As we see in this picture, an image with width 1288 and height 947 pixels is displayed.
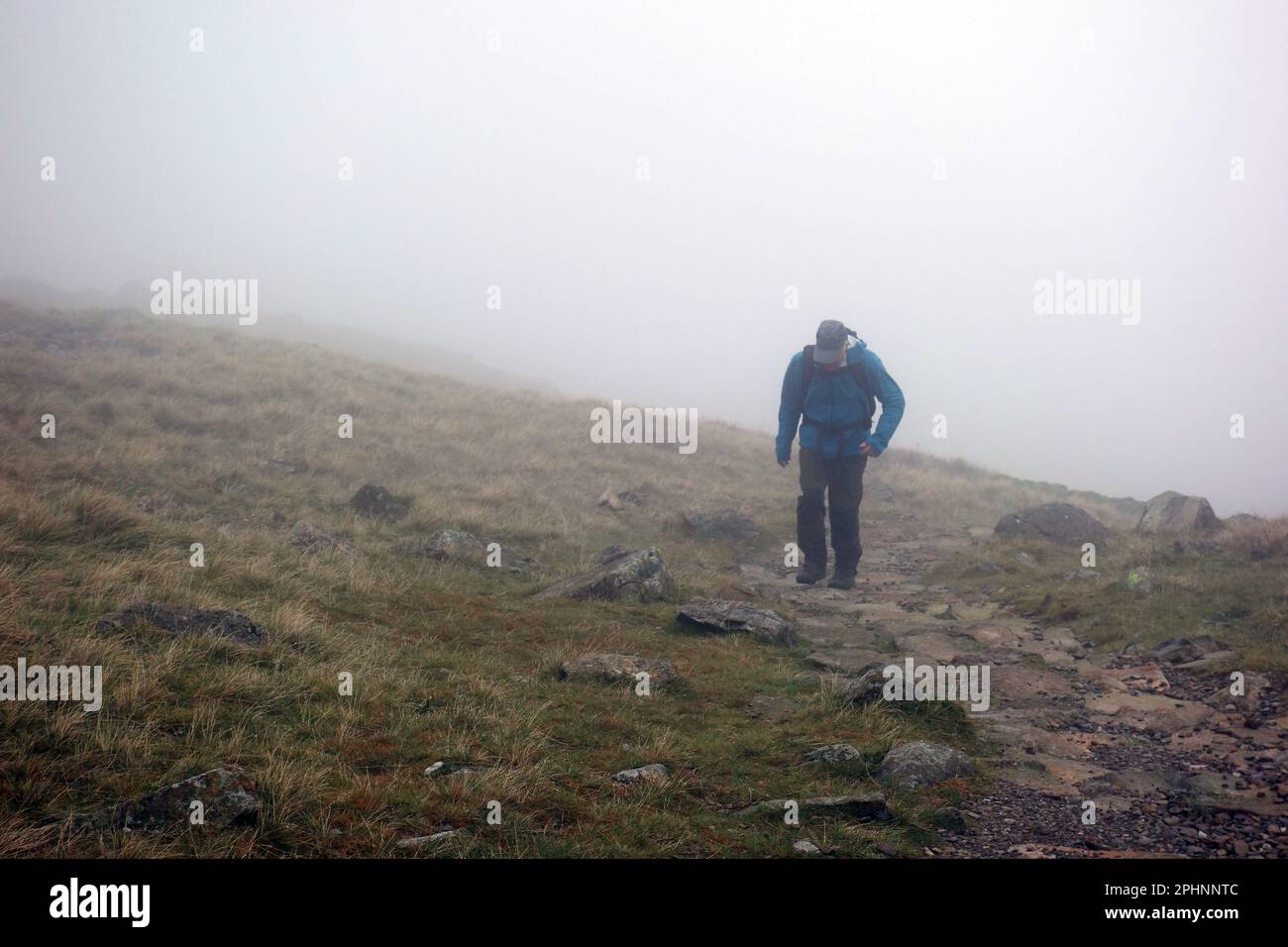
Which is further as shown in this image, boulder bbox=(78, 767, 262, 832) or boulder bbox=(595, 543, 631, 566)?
boulder bbox=(595, 543, 631, 566)

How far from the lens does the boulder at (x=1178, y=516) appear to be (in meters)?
12.3

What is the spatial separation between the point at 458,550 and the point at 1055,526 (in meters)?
9.60

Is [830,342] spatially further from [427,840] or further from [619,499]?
[427,840]

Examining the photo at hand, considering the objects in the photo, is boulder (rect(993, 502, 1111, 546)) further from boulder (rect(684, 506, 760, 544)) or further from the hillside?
boulder (rect(684, 506, 760, 544))

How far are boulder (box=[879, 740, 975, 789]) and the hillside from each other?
127 millimetres

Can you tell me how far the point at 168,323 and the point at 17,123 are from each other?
121054 millimetres

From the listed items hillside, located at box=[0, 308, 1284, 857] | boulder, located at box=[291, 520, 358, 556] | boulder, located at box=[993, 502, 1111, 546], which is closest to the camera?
hillside, located at box=[0, 308, 1284, 857]

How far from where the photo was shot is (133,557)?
773cm

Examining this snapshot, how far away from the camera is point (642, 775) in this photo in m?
4.61

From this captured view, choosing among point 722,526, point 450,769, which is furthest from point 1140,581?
point 450,769

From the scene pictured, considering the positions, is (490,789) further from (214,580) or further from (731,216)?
(731,216)

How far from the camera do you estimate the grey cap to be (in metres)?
10.5

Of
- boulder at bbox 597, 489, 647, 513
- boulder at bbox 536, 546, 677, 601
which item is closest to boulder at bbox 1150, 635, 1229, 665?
boulder at bbox 536, 546, 677, 601
